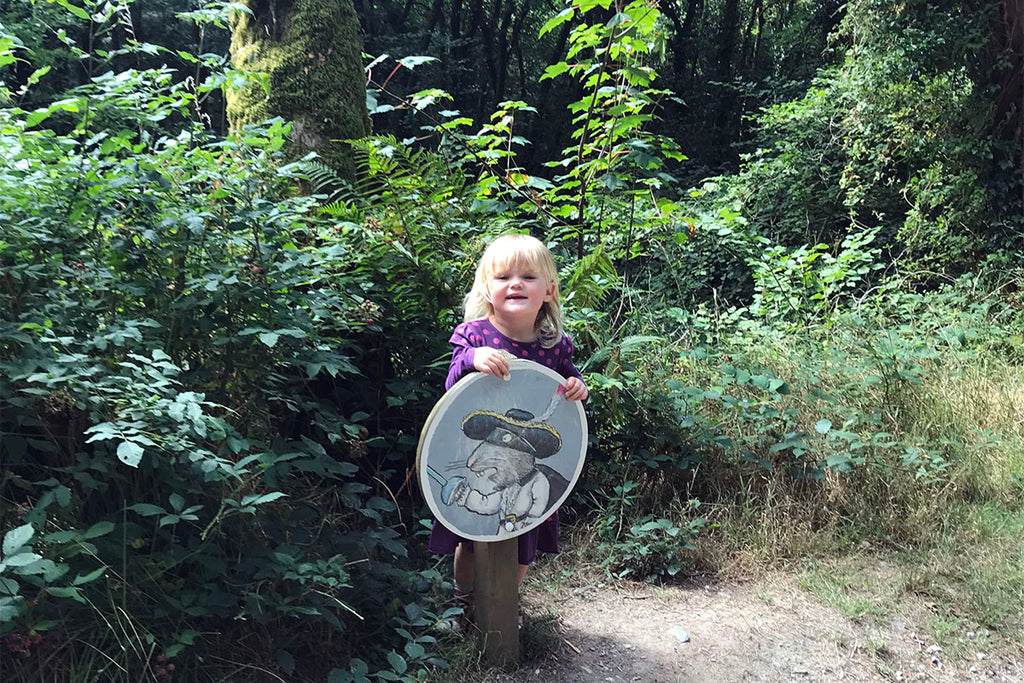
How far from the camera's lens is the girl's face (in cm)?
248

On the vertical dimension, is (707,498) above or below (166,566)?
below

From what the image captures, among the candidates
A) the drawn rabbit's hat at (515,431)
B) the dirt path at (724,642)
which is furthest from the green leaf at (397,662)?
the drawn rabbit's hat at (515,431)

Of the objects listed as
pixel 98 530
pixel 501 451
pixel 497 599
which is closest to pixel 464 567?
pixel 497 599

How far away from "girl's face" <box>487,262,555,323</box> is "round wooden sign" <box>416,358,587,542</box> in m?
0.20

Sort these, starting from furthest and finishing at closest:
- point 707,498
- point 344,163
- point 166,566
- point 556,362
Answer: point 344,163
point 707,498
point 556,362
point 166,566

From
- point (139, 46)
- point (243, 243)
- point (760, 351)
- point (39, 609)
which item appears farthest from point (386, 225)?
point (760, 351)

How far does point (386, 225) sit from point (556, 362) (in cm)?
121

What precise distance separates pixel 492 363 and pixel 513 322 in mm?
280

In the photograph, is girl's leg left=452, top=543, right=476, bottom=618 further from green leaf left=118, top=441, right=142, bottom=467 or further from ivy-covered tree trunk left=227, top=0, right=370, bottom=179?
ivy-covered tree trunk left=227, top=0, right=370, bottom=179

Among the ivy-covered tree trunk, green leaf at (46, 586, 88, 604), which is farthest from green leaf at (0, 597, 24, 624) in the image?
the ivy-covered tree trunk

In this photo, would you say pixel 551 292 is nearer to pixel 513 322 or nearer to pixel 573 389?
pixel 513 322

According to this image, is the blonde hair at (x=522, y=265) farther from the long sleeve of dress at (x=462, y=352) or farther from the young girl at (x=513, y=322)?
the long sleeve of dress at (x=462, y=352)

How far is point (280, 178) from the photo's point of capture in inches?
116

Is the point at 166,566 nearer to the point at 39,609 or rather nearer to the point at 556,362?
the point at 39,609
